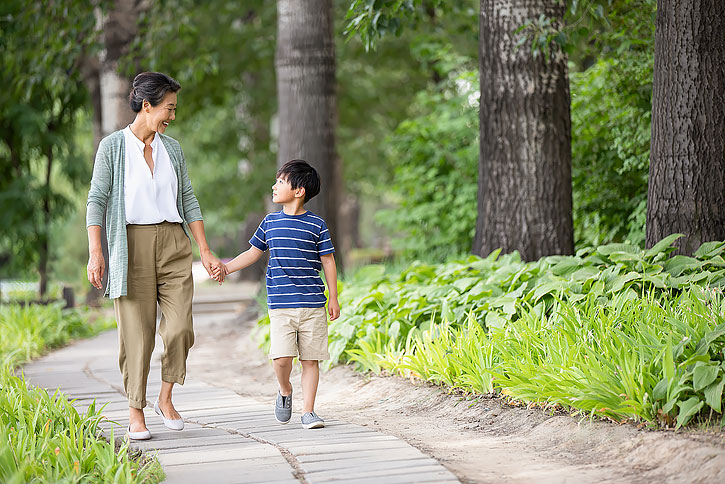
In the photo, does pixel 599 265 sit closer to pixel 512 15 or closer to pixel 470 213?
pixel 512 15

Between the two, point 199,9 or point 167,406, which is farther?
point 199,9

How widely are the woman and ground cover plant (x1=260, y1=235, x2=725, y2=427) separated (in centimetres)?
177

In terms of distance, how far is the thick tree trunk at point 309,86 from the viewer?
967 centimetres

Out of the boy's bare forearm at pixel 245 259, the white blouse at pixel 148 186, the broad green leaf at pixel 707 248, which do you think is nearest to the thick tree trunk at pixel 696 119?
the broad green leaf at pixel 707 248

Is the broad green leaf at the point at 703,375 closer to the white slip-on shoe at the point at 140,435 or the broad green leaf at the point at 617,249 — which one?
the broad green leaf at the point at 617,249

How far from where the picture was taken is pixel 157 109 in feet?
15.1

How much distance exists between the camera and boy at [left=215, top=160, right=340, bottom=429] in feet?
15.6

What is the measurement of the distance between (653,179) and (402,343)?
212cm

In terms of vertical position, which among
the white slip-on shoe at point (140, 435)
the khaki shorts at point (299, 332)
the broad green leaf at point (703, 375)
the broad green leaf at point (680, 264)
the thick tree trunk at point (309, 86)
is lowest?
the white slip-on shoe at point (140, 435)

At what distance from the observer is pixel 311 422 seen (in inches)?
185

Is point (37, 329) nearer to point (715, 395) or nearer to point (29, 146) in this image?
point (29, 146)

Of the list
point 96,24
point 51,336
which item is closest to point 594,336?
point 51,336

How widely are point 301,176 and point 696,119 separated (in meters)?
2.81

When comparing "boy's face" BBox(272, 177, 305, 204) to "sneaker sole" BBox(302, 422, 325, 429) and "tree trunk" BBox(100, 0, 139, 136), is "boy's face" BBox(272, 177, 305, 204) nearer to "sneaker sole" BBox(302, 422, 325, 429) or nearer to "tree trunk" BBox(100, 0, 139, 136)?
"sneaker sole" BBox(302, 422, 325, 429)
